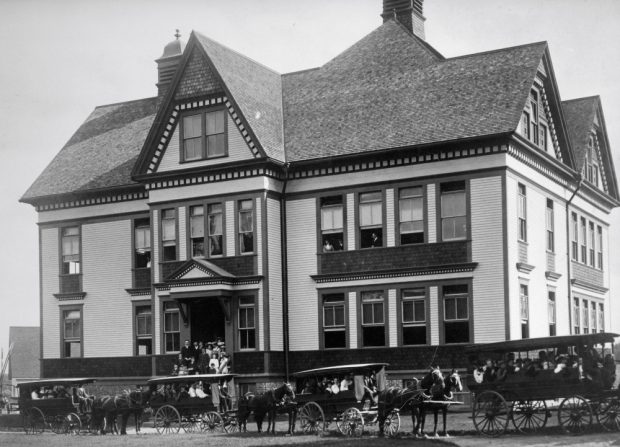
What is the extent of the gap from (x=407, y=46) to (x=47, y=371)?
70.4ft

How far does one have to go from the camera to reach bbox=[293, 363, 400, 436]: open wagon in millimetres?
27672

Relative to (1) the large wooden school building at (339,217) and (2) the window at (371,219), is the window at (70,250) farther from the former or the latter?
(2) the window at (371,219)

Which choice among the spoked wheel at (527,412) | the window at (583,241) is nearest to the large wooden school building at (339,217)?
the window at (583,241)

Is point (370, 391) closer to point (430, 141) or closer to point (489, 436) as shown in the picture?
point (489, 436)

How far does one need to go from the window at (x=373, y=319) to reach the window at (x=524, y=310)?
5.03 metres

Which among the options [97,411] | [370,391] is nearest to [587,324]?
Answer: [370,391]

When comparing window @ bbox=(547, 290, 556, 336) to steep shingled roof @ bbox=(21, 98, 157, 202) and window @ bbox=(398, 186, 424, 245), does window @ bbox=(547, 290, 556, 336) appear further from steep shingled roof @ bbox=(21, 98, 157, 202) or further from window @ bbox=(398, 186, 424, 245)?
steep shingled roof @ bbox=(21, 98, 157, 202)

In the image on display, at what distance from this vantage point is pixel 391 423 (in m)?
27.1

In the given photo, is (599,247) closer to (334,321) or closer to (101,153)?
A: (334,321)

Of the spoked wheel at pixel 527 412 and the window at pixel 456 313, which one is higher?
the window at pixel 456 313

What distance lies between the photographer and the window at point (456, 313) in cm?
3584

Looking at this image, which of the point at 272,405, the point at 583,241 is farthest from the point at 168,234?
the point at 583,241

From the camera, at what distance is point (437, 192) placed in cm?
3653

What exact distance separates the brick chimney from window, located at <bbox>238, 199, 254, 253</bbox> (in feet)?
37.4
